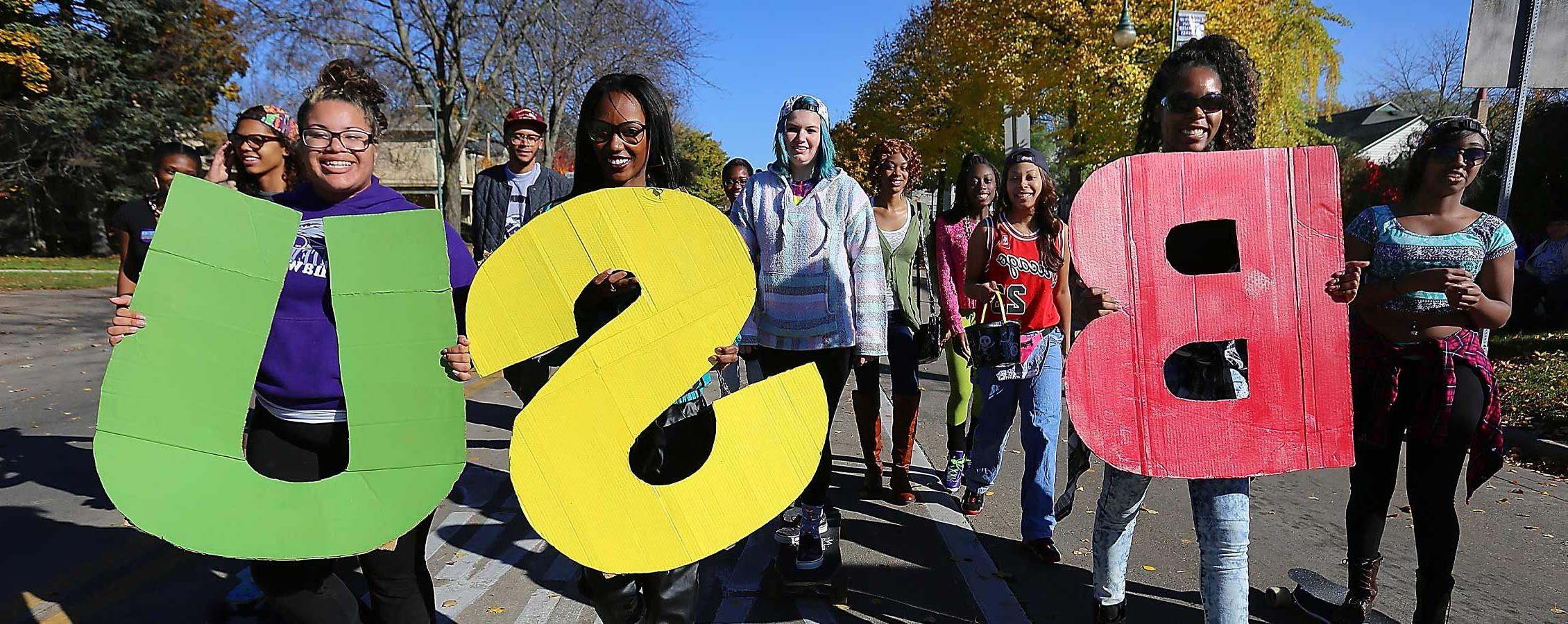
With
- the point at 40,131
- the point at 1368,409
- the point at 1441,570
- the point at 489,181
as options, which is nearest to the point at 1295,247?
the point at 1368,409

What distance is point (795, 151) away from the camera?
3.37m

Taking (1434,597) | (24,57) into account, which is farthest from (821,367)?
(24,57)

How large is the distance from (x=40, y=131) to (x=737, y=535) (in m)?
29.3

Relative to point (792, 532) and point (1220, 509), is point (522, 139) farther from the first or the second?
point (1220, 509)

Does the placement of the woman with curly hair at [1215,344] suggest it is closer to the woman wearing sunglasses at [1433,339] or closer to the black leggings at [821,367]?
the woman wearing sunglasses at [1433,339]

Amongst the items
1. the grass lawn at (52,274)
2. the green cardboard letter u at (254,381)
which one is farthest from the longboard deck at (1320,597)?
the grass lawn at (52,274)

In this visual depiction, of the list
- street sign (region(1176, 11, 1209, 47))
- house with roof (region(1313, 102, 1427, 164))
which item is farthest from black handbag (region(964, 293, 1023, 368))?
house with roof (region(1313, 102, 1427, 164))

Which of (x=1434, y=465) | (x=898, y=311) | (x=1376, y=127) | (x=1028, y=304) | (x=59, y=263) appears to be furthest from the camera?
(x=1376, y=127)

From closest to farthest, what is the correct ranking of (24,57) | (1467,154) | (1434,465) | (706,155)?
(1467,154) < (1434,465) < (24,57) < (706,155)

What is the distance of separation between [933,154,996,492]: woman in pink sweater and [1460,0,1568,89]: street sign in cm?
286

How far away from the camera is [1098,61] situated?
19.1 m

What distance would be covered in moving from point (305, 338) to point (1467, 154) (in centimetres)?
360

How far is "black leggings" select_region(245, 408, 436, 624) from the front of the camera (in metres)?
2.20

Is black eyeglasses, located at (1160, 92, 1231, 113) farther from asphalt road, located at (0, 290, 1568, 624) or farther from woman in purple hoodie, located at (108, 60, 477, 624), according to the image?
woman in purple hoodie, located at (108, 60, 477, 624)
